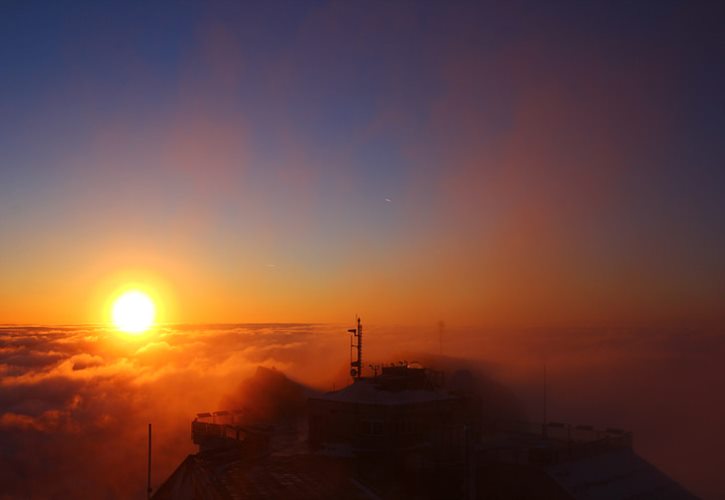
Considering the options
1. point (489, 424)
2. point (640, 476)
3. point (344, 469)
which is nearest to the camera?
point (344, 469)

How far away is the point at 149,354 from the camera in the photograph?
647 ft

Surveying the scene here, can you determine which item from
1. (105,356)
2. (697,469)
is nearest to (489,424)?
(697,469)

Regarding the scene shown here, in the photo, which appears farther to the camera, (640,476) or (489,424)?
(489,424)

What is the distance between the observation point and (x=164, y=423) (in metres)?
99.4

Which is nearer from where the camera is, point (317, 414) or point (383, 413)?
point (383, 413)

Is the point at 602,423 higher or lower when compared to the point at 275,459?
lower

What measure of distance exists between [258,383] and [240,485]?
3627 centimetres

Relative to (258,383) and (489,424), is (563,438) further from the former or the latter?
(258,383)

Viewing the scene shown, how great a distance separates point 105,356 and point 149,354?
609 inches

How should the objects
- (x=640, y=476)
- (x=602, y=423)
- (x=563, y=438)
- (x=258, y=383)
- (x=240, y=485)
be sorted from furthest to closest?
1. (x=602, y=423)
2. (x=258, y=383)
3. (x=563, y=438)
4. (x=640, y=476)
5. (x=240, y=485)

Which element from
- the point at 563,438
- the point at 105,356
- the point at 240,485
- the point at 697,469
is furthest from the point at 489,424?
the point at 105,356

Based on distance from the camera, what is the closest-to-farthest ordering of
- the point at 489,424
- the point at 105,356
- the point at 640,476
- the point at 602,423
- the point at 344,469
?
the point at 344,469, the point at 640,476, the point at 489,424, the point at 602,423, the point at 105,356

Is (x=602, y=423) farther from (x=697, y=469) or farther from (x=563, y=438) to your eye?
(x=563, y=438)

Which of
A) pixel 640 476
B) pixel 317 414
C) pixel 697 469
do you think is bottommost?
pixel 697 469
